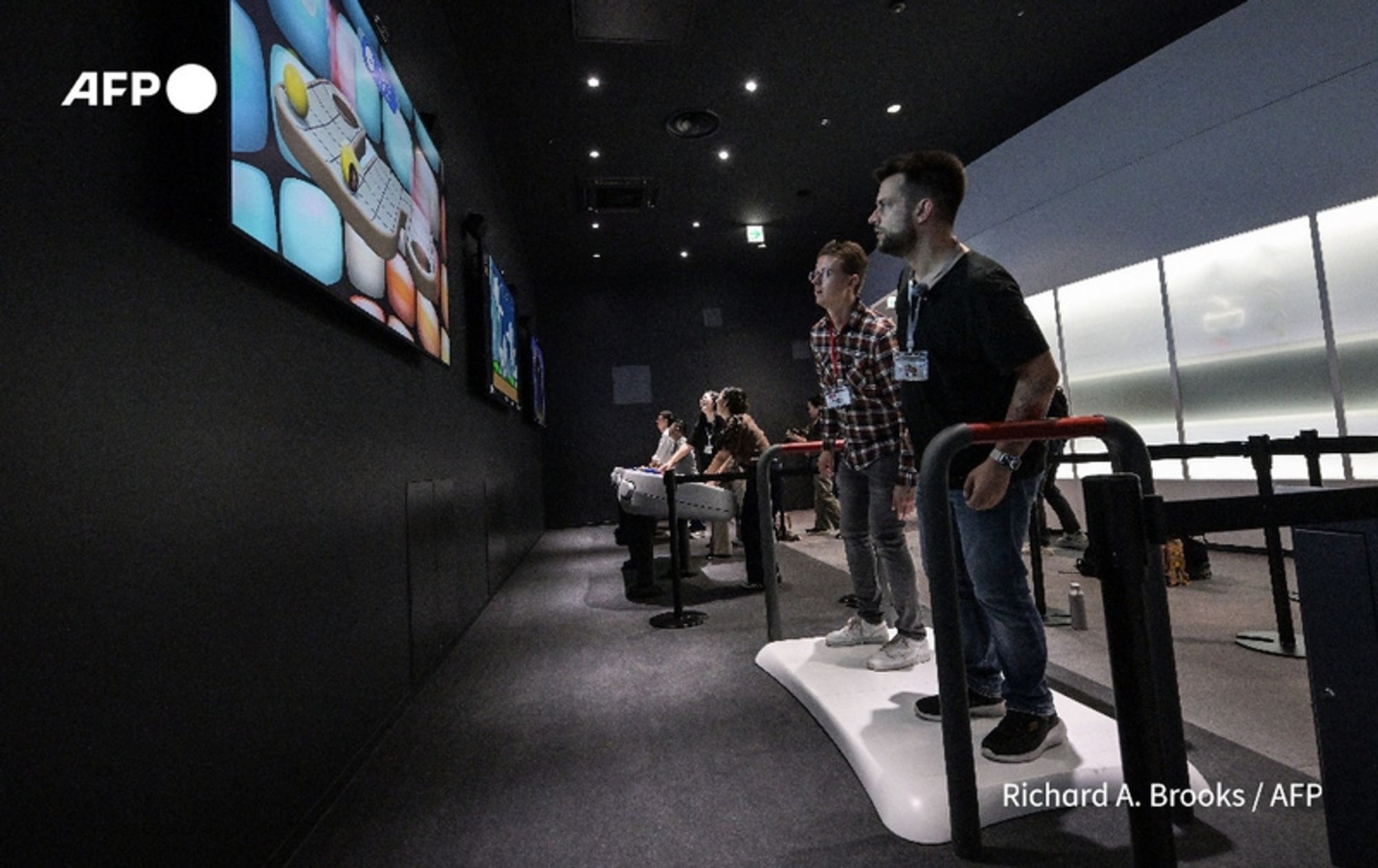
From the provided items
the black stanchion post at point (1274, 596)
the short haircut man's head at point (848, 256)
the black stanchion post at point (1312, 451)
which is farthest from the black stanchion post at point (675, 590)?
the black stanchion post at point (1312, 451)

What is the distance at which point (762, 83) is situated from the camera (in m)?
4.68

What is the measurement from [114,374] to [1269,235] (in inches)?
237

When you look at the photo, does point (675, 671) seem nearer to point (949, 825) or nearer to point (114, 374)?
point (949, 825)

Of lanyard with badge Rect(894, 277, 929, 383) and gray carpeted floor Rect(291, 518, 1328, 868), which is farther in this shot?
lanyard with badge Rect(894, 277, 929, 383)

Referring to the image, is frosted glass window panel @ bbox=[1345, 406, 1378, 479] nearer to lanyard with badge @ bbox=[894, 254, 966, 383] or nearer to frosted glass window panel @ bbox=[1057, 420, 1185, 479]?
frosted glass window panel @ bbox=[1057, 420, 1185, 479]

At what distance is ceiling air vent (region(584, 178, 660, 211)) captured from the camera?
6090 mm

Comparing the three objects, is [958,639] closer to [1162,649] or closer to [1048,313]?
[1162,649]

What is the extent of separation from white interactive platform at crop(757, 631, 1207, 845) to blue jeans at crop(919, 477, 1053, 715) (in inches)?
5.7

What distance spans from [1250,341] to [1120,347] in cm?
89

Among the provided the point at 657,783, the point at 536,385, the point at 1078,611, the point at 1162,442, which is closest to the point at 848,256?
the point at 657,783

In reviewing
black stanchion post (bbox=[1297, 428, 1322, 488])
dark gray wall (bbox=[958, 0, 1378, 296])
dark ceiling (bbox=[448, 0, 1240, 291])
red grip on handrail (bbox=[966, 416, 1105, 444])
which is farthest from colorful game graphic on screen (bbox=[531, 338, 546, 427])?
black stanchion post (bbox=[1297, 428, 1322, 488])

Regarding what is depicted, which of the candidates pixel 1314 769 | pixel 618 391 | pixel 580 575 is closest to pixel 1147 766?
pixel 1314 769

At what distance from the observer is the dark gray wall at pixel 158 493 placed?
783 millimetres

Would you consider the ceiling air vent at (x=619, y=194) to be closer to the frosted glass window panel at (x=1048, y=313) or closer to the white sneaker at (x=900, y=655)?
the frosted glass window panel at (x=1048, y=313)
